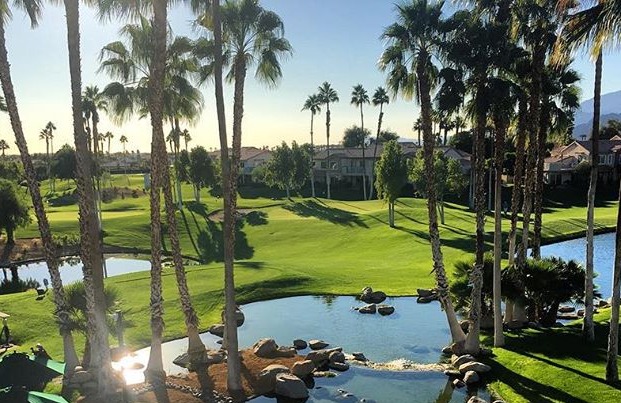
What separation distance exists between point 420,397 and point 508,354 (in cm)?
508

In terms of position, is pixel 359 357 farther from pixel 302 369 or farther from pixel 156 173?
pixel 156 173

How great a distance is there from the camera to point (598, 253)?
45.3m

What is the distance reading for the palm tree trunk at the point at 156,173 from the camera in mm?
18406

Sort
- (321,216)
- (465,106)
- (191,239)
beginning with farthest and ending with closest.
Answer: (321,216)
(191,239)
(465,106)

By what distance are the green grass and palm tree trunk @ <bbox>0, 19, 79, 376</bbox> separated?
489cm

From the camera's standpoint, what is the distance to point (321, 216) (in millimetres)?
66312

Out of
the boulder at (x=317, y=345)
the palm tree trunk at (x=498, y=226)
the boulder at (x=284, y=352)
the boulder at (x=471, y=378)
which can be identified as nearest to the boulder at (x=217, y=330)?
the boulder at (x=284, y=352)

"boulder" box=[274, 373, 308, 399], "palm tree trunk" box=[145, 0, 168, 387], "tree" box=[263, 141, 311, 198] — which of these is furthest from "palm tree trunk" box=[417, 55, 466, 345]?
"tree" box=[263, 141, 311, 198]

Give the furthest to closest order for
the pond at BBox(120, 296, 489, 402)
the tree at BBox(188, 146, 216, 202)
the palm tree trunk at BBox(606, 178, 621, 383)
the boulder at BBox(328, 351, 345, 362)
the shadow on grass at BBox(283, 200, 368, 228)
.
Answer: the tree at BBox(188, 146, 216, 202), the shadow on grass at BBox(283, 200, 368, 228), the boulder at BBox(328, 351, 345, 362), the pond at BBox(120, 296, 489, 402), the palm tree trunk at BBox(606, 178, 621, 383)

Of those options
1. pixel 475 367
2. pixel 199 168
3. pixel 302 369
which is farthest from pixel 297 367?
pixel 199 168

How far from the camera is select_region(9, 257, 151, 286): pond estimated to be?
154ft

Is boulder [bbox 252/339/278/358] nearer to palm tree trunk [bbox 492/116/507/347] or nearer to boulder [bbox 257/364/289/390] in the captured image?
boulder [bbox 257/364/289/390]

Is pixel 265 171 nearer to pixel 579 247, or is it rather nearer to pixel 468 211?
pixel 468 211

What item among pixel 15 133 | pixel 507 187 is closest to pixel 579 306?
pixel 15 133
